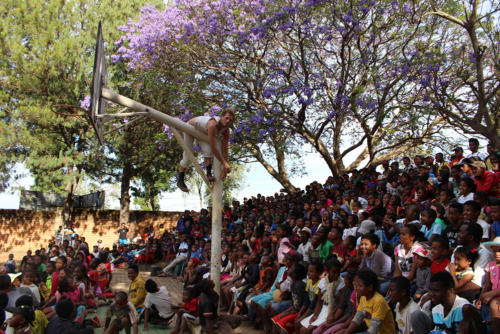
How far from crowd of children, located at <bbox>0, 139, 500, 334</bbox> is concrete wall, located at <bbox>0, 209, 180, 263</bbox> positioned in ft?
42.5

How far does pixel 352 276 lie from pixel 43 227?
20820mm

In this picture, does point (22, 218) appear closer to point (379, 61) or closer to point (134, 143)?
point (134, 143)

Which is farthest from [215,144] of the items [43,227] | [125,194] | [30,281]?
[43,227]

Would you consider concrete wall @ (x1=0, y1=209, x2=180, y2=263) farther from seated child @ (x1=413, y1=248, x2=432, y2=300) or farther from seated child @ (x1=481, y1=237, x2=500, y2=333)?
seated child @ (x1=481, y1=237, x2=500, y2=333)

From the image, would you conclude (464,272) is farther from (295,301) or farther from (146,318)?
(146,318)

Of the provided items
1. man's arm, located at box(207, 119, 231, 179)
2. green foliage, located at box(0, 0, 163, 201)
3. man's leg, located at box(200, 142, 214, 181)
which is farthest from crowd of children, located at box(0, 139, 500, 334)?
green foliage, located at box(0, 0, 163, 201)

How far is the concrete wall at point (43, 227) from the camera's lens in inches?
849

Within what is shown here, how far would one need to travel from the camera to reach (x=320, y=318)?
5.50 metres

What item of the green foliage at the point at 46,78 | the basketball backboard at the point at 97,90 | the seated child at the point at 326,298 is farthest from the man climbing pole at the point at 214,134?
the green foliage at the point at 46,78

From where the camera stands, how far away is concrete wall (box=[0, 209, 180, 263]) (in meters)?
21.6

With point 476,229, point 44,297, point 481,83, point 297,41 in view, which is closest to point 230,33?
point 297,41

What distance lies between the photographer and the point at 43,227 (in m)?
22.3

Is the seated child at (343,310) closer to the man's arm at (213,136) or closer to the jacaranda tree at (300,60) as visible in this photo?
the man's arm at (213,136)

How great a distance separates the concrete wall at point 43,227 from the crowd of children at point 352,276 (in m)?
13.0
